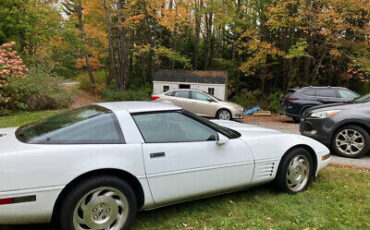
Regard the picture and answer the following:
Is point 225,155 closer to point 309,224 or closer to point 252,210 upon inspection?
point 252,210

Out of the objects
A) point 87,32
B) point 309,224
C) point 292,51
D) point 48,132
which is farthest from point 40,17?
point 309,224

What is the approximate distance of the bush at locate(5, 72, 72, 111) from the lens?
12352 millimetres

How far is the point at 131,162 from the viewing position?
2.60 meters

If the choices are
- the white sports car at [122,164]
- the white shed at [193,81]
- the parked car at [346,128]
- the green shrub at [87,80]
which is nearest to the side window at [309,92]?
the parked car at [346,128]

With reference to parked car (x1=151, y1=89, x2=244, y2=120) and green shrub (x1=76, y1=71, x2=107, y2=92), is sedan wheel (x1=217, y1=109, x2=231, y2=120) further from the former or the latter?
green shrub (x1=76, y1=71, x2=107, y2=92)

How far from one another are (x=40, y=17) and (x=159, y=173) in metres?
20.2

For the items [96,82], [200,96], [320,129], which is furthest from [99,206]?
[96,82]

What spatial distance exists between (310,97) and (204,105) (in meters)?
4.86

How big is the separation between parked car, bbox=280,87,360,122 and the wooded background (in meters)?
3.22

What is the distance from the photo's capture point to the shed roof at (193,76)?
1816 centimetres

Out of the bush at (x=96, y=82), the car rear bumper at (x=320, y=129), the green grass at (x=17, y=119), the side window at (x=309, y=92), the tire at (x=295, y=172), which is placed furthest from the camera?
the bush at (x=96, y=82)

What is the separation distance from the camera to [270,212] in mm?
3184

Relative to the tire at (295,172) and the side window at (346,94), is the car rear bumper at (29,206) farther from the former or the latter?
the side window at (346,94)

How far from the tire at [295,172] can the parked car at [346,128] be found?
239 cm
